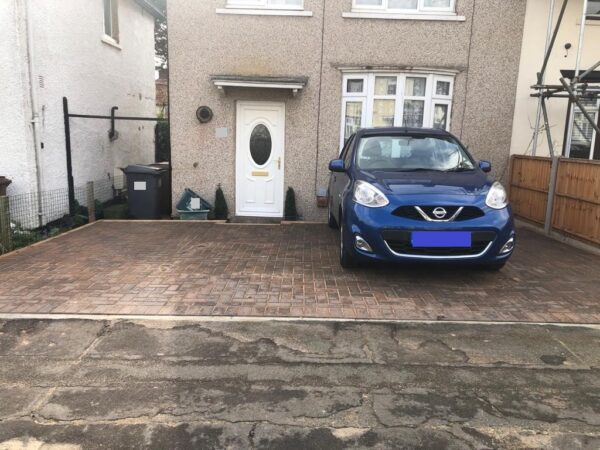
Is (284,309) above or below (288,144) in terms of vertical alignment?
below

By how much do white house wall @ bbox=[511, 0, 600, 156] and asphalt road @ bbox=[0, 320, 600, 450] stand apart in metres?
6.19

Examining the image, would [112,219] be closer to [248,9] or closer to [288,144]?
[288,144]

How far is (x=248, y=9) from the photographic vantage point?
913 centimetres

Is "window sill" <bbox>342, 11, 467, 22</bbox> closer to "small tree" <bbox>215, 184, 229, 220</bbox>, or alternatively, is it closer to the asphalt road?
"small tree" <bbox>215, 184, 229, 220</bbox>

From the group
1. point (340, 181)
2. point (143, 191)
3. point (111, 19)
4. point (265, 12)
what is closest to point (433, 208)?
point (340, 181)

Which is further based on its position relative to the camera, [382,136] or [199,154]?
[199,154]

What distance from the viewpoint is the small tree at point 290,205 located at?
9.52 meters

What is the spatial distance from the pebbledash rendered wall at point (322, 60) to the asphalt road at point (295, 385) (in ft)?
18.9

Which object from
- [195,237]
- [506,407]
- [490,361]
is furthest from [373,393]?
[195,237]

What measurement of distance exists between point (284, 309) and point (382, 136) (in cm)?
311

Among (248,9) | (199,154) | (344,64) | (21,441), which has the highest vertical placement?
(248,9)

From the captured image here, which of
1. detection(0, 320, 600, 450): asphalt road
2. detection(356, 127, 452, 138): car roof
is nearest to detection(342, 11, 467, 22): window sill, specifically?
detection(356, 127, 452, 138): car roof

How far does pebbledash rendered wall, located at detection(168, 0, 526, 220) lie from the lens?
916 centimetres

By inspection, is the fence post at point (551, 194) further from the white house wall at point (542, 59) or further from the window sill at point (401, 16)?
the window sill at point (401, 16)
